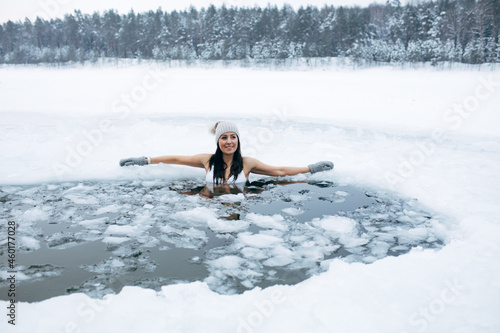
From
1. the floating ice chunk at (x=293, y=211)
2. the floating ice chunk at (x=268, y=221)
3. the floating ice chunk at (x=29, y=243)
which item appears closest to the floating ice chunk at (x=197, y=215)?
the floating ice chunk at (x=268, y=221)

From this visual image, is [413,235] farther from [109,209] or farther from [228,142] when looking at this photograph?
[109,209]

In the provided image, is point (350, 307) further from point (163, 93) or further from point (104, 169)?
point (163, 93)

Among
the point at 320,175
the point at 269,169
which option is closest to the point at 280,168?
the point at 269,169

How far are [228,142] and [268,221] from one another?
1.19 m

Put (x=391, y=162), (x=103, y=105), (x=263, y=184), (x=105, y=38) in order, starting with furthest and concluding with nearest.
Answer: (x=105, y=38) → (x=103, y=105) → (x=391, y=162) → (x=263, y=184)

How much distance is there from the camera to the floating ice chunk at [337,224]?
2961mm

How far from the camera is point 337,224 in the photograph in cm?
306

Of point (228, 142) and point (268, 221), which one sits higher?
point (228, 142)

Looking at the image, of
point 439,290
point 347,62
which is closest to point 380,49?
point 347,62

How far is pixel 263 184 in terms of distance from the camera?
431 cm

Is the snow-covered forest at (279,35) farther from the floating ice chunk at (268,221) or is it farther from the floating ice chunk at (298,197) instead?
the floating ice chunk at (268,221)

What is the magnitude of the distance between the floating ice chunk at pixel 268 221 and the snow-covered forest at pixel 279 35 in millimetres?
29885

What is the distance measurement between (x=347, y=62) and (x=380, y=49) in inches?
127

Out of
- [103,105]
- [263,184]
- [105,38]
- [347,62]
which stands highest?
[105,38]
